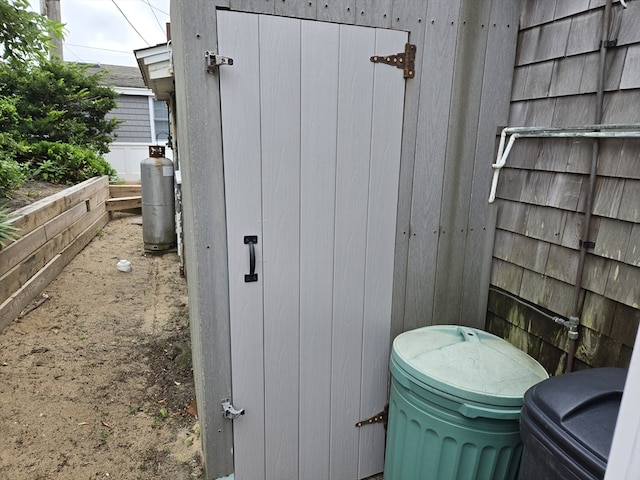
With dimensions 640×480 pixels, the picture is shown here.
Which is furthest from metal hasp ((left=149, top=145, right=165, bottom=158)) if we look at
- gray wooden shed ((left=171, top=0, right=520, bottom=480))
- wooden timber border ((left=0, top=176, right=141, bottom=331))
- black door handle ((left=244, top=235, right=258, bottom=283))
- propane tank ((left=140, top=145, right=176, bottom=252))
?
black door handle ((left=244, top=235, right=258, bottom=283))

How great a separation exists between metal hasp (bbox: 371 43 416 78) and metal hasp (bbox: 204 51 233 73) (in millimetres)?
617

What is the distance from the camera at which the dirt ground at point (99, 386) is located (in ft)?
6.84

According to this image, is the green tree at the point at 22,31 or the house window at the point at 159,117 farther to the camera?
the house window at the point at 159,117

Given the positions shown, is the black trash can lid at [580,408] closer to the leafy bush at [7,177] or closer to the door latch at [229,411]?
the door latch at [229,411]

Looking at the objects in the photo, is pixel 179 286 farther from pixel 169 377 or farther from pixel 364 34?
pixel 364 34

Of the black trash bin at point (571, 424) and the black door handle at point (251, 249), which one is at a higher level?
the black door handle at point (251, 249)

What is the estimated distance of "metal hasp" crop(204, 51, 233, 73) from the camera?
4.71ft

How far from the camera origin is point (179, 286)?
15.3ft

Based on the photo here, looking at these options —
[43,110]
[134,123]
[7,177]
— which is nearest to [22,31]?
[7,177]

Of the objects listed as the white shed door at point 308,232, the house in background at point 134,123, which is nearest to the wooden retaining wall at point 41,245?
the white shed door at point 308,232

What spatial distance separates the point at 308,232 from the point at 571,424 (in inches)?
43.5

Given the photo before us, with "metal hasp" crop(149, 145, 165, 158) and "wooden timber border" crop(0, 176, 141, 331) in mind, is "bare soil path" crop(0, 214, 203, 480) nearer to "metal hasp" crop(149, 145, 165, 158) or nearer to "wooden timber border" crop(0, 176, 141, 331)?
"wooden timber border" crop(0, 176, 141, 331)

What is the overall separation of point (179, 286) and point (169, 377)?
6.35 ft

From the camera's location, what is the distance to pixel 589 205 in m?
1.50
